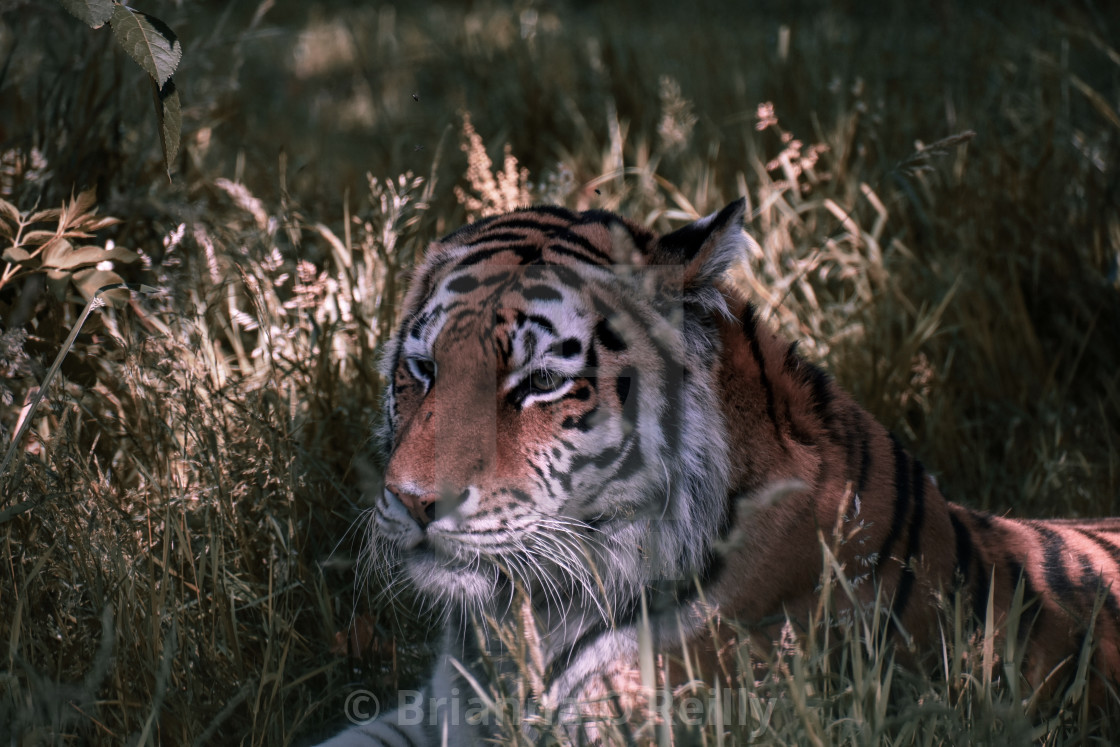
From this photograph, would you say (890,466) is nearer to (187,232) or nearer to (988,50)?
(187,232)

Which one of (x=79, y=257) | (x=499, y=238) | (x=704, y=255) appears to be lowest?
(x=704, y=255)

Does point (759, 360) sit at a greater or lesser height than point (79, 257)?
lesser

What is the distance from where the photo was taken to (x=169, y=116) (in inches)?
80.4

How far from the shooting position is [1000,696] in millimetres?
1865

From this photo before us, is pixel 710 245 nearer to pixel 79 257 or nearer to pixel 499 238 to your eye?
pixel 499 238

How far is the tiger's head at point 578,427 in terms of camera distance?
6.84 ft

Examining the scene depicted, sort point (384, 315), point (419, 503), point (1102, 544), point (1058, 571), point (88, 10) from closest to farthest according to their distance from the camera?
1. point (88, 10)
2. point (419, 503)
3. point (1058, 571)
4. point (1102, 544)
5. point (384, 315)

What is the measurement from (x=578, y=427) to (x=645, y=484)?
18 centimetres

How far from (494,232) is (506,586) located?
0.80 metres

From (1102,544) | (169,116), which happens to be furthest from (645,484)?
(169,116)

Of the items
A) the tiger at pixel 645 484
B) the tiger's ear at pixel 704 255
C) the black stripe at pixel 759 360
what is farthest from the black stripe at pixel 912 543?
the tiger's ear at pixel 704 255

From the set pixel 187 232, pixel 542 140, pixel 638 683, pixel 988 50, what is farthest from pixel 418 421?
pixel 988 50

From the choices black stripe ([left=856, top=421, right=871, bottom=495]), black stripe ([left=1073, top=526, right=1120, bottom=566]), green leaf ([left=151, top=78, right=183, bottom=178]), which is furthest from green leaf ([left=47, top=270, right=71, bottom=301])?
black stripe ([left=1073, top=526, right=1120, bottom=566])

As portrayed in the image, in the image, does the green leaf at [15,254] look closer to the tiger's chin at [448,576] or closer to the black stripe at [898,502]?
the tiger's chin at [448,576]
